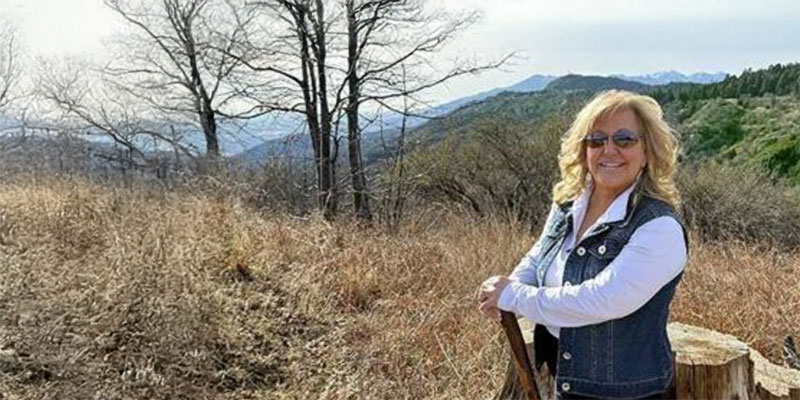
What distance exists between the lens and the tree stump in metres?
2.21

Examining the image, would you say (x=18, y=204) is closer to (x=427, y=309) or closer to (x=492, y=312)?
(x=427, y=309)

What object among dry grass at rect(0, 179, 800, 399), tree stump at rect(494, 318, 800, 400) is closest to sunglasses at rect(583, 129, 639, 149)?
tree stump at rect(494, 318, 800, 400)

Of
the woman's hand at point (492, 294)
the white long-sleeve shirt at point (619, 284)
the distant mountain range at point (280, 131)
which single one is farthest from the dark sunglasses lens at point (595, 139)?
the distant mountain range at point (280, 131)

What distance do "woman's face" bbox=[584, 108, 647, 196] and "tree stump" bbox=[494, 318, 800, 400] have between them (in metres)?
0.71

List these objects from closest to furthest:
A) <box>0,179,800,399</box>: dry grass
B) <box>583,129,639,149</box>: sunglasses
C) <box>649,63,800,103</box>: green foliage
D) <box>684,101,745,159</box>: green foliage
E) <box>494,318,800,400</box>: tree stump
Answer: <box>583,129,639,149</box>: sunglasses < <box>494,318,800,400</box>: tree stump < <box>0,179,800,399</box>: dry grass < <box>684,101,745,159</box>: green foliage < <box>649,63,800,103</box>: green foliage

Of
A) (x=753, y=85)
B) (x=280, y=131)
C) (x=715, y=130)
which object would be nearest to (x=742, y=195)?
(x=715, y=130)

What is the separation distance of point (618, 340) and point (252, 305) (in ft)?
10.2

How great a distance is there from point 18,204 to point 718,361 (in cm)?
547

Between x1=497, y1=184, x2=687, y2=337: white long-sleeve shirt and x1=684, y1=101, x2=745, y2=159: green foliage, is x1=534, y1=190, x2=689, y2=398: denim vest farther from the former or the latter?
x1=684, y1=101, x2=745, y2=159: green foliage

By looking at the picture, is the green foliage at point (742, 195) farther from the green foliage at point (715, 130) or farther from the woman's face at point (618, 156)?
the woman's face at point (618, 156)

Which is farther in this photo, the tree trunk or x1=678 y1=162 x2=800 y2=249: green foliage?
x1=678 y1=162 x2=800 y2=249: green foliage

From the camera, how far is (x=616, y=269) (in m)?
1.55

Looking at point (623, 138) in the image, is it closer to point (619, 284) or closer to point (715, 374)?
point (619, 284)

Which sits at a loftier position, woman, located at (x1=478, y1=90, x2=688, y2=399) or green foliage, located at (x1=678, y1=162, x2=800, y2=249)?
woman, located at (x1=478, y1=90, x2=688, y2=399)
